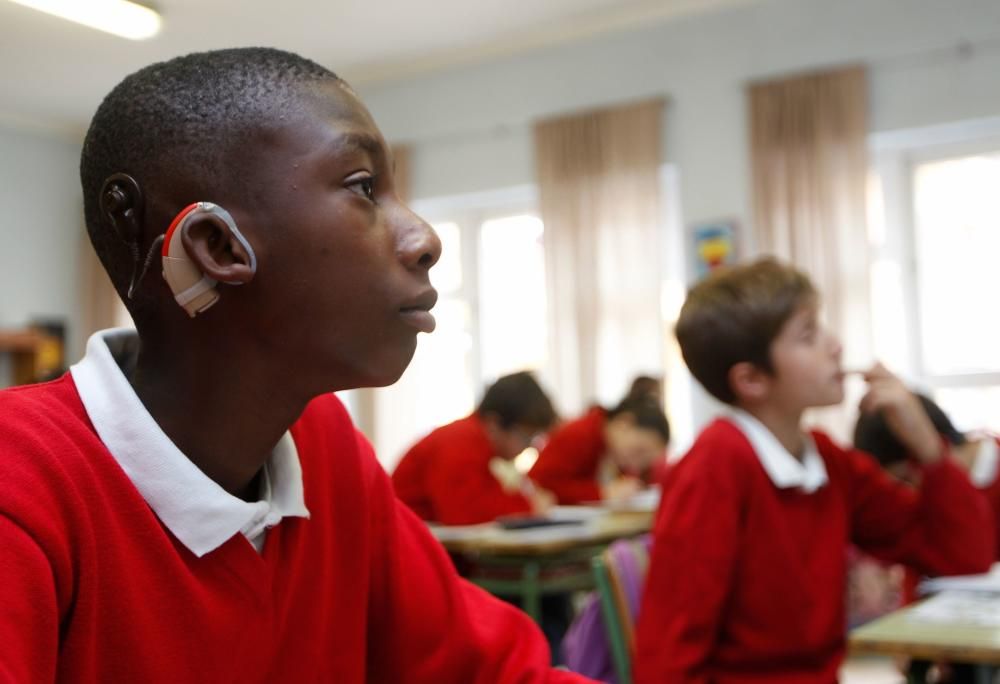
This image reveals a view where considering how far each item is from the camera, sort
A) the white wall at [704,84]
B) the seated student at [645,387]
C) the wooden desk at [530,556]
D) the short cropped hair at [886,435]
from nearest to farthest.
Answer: the short cropped hair at [886,435] → the wooden desk at [530,556] → the seated student at [645,387] → the white wall at [704,84]

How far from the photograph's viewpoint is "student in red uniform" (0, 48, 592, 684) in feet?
2.29

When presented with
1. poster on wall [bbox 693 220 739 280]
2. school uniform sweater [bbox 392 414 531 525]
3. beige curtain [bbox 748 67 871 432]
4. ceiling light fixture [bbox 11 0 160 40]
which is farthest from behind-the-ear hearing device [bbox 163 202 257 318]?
poster on wall [bbox 693 220 739 280]

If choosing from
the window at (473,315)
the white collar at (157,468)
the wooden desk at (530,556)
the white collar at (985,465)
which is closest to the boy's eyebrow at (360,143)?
the white collar at (157,468)

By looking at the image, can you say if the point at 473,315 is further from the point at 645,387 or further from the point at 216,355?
the point at 216,355

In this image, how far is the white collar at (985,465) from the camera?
2.50 m

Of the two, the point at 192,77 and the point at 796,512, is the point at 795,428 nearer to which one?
the point at 796,512

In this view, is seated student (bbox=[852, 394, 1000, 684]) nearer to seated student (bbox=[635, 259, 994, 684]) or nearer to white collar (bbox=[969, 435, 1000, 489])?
white collar (bbox=[969, 435, 1000, 489])

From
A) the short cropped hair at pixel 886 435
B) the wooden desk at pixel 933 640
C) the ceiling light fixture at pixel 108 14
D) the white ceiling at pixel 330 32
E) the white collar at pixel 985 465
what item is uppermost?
the white ceiling at pixel 330 32

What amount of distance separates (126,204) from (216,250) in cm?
8

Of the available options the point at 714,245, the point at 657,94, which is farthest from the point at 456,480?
the point at 657,94

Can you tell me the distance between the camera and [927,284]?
5.95 meters

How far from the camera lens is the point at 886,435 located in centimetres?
261

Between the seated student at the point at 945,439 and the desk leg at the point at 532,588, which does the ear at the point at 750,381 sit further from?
the desk leg at the point at 532,588

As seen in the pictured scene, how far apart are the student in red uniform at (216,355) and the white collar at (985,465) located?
6.99 feet
